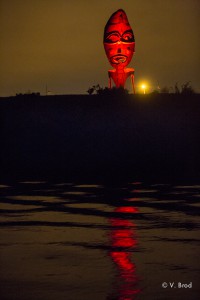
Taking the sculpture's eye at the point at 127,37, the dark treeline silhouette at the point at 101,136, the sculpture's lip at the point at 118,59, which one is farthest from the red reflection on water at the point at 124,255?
the sculpture's eye at the point at 127,37

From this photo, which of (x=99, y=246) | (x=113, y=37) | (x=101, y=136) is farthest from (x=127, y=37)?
(x=99, y=246)

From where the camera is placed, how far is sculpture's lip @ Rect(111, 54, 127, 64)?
3903 inches

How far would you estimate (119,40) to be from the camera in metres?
99.1

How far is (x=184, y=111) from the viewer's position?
83.2m

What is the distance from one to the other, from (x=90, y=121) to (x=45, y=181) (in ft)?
151

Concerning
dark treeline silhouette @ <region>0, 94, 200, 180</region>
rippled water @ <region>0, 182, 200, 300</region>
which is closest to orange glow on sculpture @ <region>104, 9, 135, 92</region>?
dark treeline silhouette @ <region>0, 94, 200, 180</region>

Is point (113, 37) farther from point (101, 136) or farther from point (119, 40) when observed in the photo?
point (101, 136)

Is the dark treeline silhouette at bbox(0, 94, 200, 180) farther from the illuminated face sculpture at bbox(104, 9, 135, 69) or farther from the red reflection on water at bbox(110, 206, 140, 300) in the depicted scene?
the red reflection on water at bbox(110, 206, 140, 300)

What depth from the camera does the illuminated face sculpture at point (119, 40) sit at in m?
98.9

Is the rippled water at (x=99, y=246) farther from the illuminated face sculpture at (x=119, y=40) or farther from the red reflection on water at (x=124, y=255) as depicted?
the illuminated face sculpture at (x=119, y=40)

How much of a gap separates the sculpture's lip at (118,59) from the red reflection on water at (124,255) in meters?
77.4

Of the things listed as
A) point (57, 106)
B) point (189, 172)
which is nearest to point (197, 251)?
point (189, 172)

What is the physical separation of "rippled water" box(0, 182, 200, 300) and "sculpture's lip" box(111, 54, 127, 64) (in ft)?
236

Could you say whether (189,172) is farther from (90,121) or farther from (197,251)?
(90,121)
